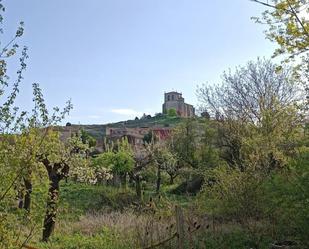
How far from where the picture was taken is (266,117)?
2061cm

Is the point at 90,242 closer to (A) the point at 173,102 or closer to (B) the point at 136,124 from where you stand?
(B) the point at 136,124

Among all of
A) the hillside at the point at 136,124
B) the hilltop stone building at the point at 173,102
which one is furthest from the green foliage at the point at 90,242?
the hilltop stone building at the point at 173,102

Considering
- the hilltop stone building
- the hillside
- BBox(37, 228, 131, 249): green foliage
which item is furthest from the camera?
the hilltop stone building

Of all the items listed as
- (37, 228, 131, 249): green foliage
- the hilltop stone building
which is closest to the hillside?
the hilltop stone building

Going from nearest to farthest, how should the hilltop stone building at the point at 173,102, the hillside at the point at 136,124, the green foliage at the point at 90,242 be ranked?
the green foliage at the point at 90,242
the hillside at the point at 136,124
the hilltop stone building at the point at 173,102

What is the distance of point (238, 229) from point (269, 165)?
2.66m

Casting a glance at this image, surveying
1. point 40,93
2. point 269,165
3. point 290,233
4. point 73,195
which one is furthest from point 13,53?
point 73,195

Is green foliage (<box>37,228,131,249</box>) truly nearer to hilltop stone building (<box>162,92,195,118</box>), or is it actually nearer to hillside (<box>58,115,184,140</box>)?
hillside (<box>58,115,184,140</box>)

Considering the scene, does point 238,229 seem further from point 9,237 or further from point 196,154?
point 196,154

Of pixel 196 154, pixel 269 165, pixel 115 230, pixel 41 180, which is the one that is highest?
pixel 196 154

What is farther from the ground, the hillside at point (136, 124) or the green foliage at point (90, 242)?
the hillside at point (136, 124)

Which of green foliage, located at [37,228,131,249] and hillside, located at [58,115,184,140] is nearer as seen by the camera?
green foliage, located at [37,228,131,249]

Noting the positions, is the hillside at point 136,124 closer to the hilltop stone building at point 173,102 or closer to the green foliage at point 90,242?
the hilltop stone building at point 173,102

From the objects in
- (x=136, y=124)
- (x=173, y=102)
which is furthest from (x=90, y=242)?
(x=173, y=102)
